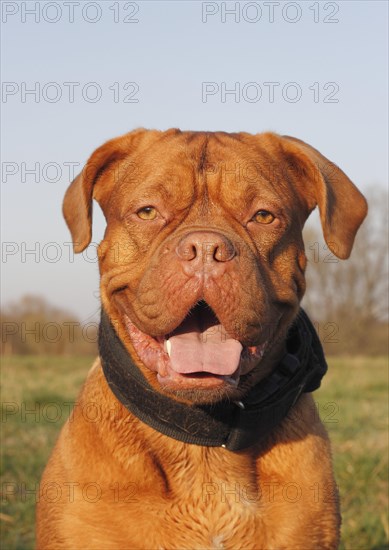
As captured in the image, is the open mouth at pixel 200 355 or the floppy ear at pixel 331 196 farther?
the floppy ear at pixel 331 196

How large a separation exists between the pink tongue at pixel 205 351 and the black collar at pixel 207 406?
34 centimetres

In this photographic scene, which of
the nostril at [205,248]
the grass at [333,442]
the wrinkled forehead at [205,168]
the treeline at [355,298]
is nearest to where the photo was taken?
the nostril at [205,248]

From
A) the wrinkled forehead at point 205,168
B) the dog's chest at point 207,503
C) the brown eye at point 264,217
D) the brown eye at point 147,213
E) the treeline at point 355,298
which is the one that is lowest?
the treeline at point 355,298

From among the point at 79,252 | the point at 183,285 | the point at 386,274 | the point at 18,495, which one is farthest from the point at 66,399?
the point at 386,274

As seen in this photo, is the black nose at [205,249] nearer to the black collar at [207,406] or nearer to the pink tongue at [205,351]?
the pink tongue at [205,351]

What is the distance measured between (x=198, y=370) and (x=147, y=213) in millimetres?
797

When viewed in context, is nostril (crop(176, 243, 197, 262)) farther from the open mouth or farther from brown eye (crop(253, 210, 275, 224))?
brown eye (crop(253, 210, 275, 224))

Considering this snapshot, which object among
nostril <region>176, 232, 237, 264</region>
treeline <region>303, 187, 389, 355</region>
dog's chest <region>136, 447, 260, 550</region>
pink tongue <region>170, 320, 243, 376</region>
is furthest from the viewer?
treeline <region>303, 187, 389, 355</region>

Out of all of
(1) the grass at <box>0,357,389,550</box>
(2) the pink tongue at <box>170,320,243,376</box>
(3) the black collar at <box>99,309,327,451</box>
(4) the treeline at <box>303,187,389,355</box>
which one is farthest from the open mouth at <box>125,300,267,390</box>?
(4) the treeline at <box>303,187,389,355</box>

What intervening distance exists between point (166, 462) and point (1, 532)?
8.69ft

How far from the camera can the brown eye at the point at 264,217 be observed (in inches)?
157

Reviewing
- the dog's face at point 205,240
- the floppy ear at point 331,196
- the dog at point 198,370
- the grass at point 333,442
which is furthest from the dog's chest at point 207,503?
the grass at point 333,442

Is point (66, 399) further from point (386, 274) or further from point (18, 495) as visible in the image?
point (386, 274)

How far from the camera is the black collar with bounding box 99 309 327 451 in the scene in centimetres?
397
